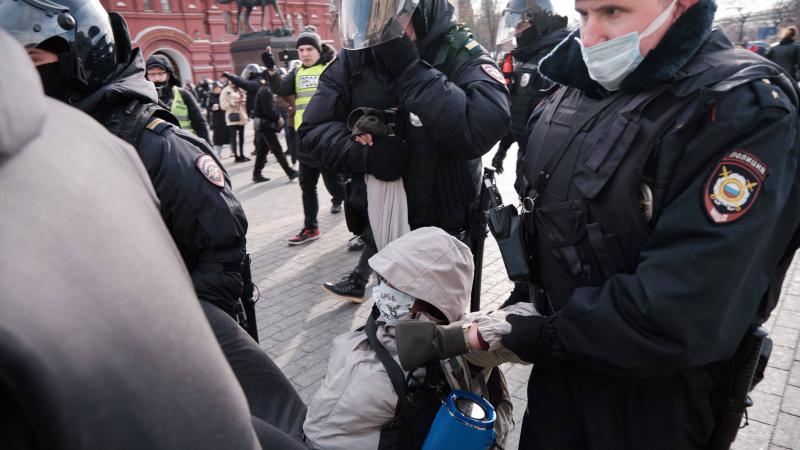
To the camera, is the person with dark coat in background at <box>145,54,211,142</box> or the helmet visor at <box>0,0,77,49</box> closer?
the helmet visor at <box>0,0,77,49</box>

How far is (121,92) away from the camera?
2.00 metres

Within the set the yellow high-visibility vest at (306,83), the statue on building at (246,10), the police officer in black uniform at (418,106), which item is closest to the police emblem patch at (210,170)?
the police officer in black uniform at (418,106)

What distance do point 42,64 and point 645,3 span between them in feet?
6.80

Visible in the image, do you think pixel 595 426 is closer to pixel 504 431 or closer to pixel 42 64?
pixel 504 431

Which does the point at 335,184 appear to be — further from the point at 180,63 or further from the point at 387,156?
the point at 180,63

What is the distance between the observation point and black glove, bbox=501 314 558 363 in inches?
55.4

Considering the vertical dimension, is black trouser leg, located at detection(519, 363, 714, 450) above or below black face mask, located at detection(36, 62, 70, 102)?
below

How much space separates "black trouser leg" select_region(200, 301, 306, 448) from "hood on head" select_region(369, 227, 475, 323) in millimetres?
513

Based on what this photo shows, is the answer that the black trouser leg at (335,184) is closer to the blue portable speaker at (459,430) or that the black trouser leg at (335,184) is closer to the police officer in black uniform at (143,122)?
the police officer in black uniform at (143,122)

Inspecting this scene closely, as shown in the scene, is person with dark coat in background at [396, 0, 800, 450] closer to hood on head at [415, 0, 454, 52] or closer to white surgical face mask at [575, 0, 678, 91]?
white surgical face mask at [575, 0, 678, 91]

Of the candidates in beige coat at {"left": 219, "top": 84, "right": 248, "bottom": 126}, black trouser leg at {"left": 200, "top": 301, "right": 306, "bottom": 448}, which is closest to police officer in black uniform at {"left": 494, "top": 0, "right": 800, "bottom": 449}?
black trouser leg at {"left": 200, "top": 301, "right": 306, "bottom": 448}

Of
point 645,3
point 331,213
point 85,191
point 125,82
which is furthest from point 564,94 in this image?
point 331,213

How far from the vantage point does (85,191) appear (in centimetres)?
56

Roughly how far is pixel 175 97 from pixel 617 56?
8059 millimetres
